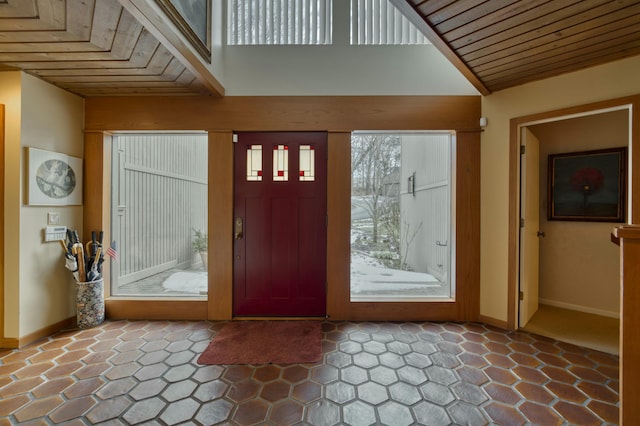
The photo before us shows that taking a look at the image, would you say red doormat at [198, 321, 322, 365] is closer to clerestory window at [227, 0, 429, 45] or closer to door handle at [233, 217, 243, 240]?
door handle at [233, 217, 243, 240]

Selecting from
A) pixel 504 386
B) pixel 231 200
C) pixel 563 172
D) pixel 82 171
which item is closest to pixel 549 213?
pixel 563 172

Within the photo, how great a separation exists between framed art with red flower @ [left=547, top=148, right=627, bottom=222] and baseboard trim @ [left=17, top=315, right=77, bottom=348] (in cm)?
570

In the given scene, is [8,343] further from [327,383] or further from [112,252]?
[327,383]

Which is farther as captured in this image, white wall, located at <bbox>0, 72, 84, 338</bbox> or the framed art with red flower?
the framed art with red flower

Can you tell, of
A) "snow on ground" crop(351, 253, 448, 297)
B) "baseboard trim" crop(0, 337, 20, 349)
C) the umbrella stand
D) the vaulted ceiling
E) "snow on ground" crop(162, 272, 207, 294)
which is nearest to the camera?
the vaulted ceiling

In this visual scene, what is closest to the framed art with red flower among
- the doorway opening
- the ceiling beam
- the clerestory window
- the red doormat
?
the doorway opening

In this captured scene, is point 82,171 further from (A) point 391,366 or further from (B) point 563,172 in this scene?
(B) point 563,172

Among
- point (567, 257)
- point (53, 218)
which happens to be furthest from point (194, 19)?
point (567, 257)

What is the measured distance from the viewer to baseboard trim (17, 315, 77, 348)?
7.84 ft

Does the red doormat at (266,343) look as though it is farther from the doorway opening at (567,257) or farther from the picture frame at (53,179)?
the doorway opening at (567,257)

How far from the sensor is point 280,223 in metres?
3.02

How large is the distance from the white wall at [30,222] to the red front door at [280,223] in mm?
1704

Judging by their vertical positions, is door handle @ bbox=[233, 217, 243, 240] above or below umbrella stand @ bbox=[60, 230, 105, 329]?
above

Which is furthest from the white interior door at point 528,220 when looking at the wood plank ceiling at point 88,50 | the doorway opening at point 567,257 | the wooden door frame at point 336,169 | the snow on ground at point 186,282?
the snow on ground at point 186,282
